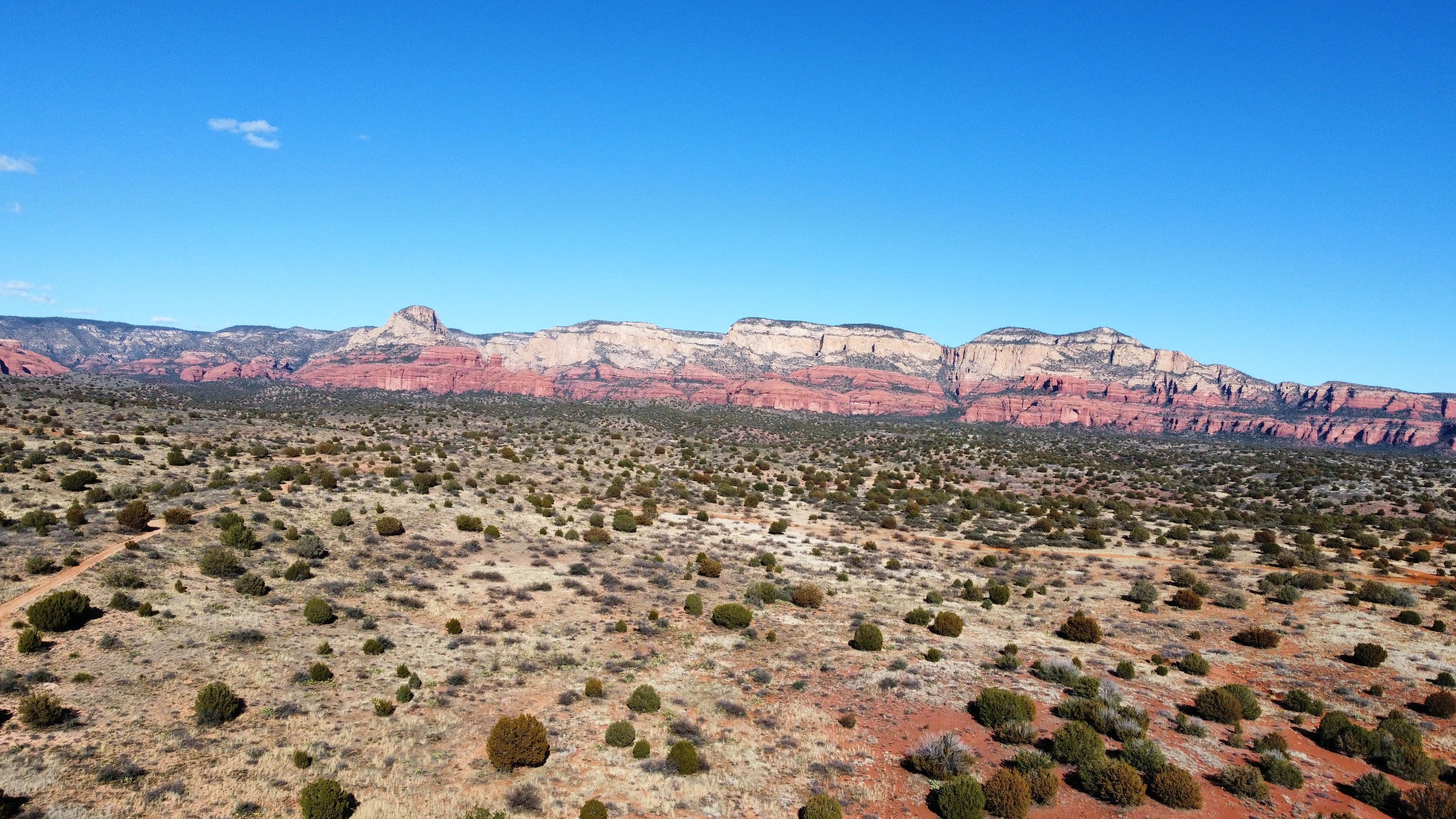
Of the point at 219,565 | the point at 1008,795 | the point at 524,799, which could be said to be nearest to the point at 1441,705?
the point at 1008,795

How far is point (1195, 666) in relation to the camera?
2234cm

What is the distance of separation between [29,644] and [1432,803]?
34.4m

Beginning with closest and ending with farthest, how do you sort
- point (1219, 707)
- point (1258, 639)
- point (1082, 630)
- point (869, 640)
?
point (1219, 707)
point (869, 640)
point (1258, 639)
point (1082, 630)

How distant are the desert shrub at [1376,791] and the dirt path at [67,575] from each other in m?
36.5

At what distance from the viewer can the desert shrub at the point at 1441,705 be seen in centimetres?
1880

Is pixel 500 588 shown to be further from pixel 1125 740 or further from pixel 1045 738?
pixel 1125 740

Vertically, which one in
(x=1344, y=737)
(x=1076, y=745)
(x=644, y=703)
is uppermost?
(x=1344, y=737)

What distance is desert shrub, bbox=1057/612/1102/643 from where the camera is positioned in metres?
25.5

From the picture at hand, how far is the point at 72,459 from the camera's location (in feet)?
119

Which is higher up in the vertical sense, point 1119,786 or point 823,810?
point 1119,786

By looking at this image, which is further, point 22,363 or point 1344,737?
point 22,363

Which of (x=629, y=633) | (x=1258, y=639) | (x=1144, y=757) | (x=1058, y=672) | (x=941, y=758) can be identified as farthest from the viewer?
(x=1258, y=639)

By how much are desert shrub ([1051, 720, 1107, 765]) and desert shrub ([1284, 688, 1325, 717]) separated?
26.2 feet

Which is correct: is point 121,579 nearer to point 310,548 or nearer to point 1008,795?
point 310,548
